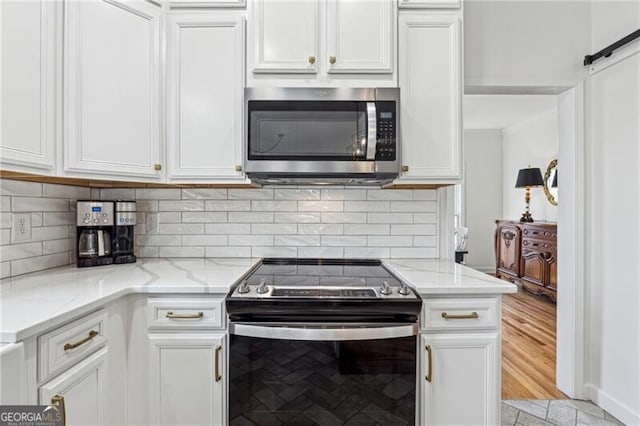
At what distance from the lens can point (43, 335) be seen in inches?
39.2

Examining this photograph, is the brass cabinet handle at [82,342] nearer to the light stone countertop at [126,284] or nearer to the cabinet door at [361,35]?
the light stone countertop at [126,284]

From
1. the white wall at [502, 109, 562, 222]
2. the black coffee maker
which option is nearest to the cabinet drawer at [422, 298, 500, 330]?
the black coffee maker

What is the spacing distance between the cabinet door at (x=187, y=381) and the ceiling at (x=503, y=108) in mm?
3676

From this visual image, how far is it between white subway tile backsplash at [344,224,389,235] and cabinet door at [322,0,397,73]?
34.7 inches

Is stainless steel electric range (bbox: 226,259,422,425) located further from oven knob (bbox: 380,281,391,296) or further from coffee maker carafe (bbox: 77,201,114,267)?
coffee maker carafe (bbox: 77,201,114,267)

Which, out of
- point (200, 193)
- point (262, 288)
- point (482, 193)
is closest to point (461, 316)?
point (262, 288)

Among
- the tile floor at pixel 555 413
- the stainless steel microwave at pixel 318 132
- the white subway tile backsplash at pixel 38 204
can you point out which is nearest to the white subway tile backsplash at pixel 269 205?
the stainless steel microwave at pixel 318 132

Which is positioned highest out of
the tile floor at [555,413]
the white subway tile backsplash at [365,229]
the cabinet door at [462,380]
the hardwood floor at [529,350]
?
the white subway tile backsplash at [365,229]

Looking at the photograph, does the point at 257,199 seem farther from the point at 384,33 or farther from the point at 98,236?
the point at 384,33

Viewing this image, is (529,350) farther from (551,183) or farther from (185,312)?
(185,312)

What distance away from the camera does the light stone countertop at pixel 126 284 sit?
1028 mm

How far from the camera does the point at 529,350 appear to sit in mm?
2824

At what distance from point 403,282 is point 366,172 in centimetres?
54

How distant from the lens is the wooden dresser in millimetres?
3908
